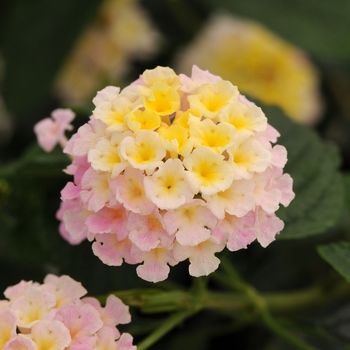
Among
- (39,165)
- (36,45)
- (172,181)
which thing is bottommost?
(36,45)

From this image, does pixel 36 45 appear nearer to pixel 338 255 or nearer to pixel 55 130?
pixel 55 130

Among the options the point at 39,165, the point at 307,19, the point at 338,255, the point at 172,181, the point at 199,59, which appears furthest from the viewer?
the point at 199,59

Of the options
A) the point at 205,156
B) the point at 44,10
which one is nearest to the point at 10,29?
the point at 44,10

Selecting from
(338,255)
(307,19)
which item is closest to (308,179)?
(338,255)

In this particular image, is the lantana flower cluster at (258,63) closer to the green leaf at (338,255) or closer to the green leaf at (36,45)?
the green leaf at (36,45)

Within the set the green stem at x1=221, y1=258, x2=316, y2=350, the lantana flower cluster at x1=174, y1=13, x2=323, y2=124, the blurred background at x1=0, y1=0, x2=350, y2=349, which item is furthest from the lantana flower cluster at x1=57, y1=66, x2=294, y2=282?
the lantana flower cluster at x1=174, y1=13, x2=323, y2=124

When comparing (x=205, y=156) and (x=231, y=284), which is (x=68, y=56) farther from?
(x=205, y=156)

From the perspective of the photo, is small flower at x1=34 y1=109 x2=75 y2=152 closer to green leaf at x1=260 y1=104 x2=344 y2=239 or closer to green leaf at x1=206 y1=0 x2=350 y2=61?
green leaf at x1=260 y1=104 x2=344 y2=239

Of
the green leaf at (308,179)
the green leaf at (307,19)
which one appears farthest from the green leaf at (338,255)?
the green leaf at (307,19)
